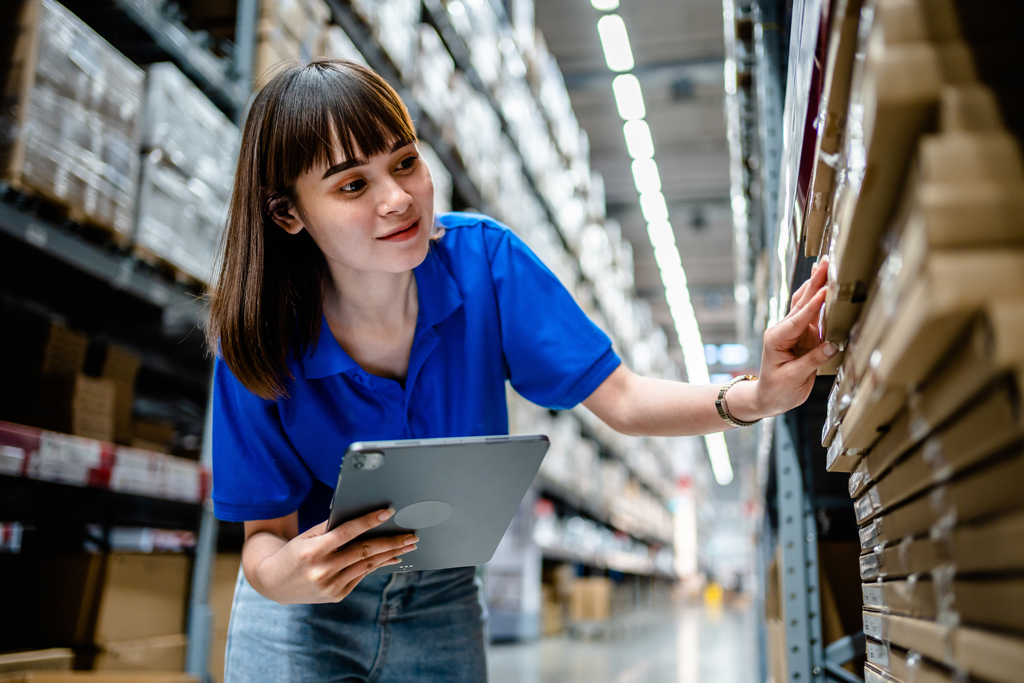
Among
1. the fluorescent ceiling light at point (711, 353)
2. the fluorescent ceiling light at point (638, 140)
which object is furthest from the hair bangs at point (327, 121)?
the fluorescent ceiling light at point (711, 353)

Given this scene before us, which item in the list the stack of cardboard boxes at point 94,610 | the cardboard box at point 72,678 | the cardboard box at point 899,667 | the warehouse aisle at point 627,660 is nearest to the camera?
the cardboard box at point 899,667

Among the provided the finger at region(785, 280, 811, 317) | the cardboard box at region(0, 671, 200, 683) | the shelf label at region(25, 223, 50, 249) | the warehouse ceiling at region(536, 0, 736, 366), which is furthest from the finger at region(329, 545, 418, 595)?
the warehouse ceiling at region(536, 0, 736, 366)

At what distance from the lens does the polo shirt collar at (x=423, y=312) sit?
1.36m

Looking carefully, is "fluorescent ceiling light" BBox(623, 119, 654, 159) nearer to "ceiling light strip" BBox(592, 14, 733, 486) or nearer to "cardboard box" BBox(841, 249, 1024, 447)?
"ceiling light strip" BBox(592, 14, 733, 486)

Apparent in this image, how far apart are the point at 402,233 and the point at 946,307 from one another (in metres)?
A: 0.94

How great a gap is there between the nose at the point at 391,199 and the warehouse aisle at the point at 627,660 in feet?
12.7

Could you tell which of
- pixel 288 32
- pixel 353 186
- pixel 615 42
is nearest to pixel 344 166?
pixel 353 186

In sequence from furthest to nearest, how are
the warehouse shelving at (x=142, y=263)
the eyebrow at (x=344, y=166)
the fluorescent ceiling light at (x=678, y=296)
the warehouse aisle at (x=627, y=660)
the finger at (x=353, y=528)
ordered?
1. the fluorescent ceiling light at (x=678, y=296)
2. the warehouse aisle at (x=627, y=660)
3. the warehouse shelving at (x=142, y=263)
4. the eyebrow at (x=344, y=166)
5. the finger at (x=353, y=528)

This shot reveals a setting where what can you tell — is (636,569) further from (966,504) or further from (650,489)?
(966,504)

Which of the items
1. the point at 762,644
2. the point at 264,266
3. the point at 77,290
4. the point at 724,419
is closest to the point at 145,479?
the point at 77,290

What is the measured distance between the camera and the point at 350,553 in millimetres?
1157

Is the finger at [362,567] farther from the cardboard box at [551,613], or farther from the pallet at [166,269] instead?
the cardboard box at [551,613]

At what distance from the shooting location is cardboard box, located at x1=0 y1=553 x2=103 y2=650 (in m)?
2.24

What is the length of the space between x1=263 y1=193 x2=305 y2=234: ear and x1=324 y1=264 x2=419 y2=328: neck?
100 millimetres
